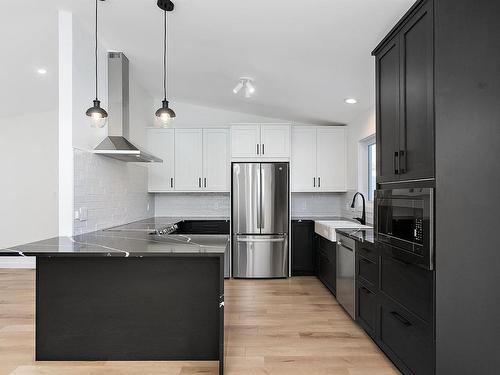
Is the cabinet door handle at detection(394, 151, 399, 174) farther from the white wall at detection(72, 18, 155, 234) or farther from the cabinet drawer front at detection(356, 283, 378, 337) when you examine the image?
the white wall at detection(72, 18, 155, 234)

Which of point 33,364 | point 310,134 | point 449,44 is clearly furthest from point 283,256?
point 449,44

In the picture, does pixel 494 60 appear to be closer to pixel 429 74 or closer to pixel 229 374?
pixel 429 74

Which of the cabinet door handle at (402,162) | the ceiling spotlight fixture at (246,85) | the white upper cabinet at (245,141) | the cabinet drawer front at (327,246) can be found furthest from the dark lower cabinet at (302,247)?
the cabinet door handle at (402,162)

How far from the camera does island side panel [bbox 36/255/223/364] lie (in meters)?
2.49

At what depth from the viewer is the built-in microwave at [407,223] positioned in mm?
1918

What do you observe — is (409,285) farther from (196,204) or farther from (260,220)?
(196,204)

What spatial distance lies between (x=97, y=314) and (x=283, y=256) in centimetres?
296

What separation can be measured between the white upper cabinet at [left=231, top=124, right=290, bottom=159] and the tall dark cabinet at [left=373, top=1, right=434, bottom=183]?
239 cm

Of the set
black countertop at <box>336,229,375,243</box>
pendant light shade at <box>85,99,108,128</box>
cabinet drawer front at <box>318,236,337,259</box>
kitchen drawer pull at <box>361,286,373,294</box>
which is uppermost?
pendant light shade at <box>85,99,108,128</box>

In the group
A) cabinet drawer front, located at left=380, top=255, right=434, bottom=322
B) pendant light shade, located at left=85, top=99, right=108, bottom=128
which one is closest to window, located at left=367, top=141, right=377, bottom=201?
cabinet drawer front, located at left=380, top=255, right=434, bottom=322

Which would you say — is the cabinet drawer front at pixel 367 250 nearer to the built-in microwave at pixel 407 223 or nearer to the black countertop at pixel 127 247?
the built-in microwave at pixel 407 223

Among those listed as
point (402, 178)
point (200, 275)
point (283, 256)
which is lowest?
point (283, 256)

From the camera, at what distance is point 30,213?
223 inches

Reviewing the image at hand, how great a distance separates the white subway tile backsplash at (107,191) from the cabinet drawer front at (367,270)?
2.63 m
